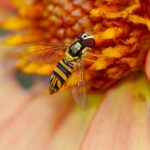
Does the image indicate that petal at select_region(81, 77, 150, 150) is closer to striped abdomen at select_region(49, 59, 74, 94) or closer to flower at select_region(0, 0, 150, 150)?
flower at select_region(0, 0, 150, 150)

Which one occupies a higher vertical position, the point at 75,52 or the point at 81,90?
the point at 75,52

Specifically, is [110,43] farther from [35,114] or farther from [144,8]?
[35,114]

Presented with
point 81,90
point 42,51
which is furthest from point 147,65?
point 42,51

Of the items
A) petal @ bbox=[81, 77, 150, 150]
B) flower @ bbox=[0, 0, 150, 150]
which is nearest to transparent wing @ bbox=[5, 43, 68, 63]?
flower @ bbox=[0, 0, 150, 150]

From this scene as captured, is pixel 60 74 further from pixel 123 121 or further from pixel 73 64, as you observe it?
pixel 123 121

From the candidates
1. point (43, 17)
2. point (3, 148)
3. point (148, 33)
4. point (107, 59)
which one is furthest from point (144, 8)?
point (3, 148)

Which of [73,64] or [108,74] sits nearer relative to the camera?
[73,64]

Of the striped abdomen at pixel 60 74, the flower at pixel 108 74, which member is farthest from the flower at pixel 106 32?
the striped abdomen at pixel 60 74
